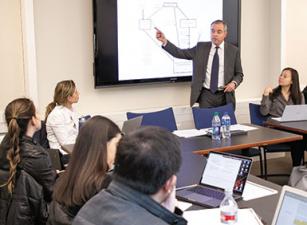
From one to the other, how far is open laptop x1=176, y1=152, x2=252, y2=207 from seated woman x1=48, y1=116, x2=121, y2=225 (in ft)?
1.76

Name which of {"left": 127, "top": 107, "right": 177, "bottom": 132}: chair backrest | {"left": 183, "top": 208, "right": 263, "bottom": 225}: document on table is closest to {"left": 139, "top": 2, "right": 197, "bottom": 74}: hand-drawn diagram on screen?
{"left": 127, "top": 107, "right": 177, "bottom": 132}: chair backrest

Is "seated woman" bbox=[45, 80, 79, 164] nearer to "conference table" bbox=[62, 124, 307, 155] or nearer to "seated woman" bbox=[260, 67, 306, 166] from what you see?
"conference table" bbox=[62, 124, 307, 155]

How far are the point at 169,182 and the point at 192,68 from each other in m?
4.14

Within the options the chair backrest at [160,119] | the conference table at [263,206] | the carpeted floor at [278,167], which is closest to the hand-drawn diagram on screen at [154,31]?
the chair backrest at [160,119]

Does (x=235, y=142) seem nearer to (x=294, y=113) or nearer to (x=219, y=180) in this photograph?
(x=294, y=113)

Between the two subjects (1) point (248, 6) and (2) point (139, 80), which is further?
(1) point (248, 6)

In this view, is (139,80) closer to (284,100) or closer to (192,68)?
(192,68)

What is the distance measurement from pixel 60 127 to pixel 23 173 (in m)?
1.58

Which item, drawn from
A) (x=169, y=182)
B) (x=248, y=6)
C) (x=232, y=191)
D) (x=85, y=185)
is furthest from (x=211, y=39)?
(x=169, y=182)

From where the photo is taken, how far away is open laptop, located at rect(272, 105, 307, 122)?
4.79 meters

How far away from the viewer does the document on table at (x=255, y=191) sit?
2514 millimetres

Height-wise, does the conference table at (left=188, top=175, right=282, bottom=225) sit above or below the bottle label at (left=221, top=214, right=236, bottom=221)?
below

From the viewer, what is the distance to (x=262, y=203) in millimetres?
2408

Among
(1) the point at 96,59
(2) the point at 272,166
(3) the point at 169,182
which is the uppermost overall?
(1) the point at 96,59
